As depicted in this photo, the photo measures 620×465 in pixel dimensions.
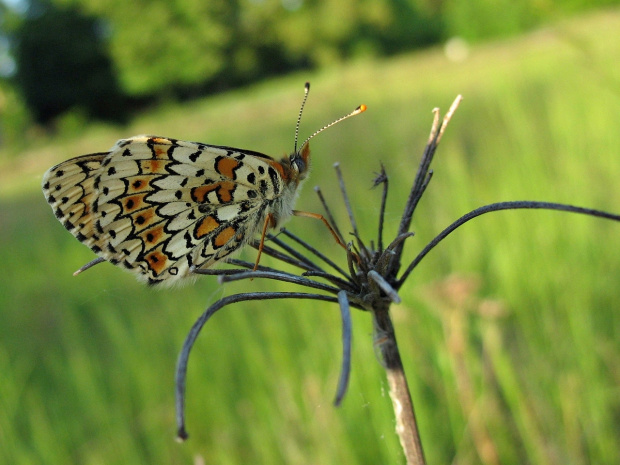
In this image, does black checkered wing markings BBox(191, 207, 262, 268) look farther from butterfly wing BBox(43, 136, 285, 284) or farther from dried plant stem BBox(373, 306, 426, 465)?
dried plant stem BBox(373, 306, 426, 465)

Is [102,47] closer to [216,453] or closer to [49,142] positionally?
[49,142]

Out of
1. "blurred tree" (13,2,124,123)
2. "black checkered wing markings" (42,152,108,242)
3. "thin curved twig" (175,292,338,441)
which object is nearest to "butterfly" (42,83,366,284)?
"black checkered wing markings" (42,152,108,242)

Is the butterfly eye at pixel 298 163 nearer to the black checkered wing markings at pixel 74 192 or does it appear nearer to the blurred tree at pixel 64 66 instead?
the black checkered wing markings at pixel 74 192

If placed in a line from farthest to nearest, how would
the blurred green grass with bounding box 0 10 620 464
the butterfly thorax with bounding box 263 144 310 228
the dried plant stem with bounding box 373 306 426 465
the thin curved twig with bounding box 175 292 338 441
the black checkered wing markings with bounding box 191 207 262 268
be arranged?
the blurred green grass with bounding box 0 10 620 464
the butterfly thorax with bounding box 263 144 310 228
the black checkered wing markings with bounding box 191 207 262 268
the dried plant stem with bounding box 373 306 426 465
the thin curved twig with bounding box 175 292 338 441

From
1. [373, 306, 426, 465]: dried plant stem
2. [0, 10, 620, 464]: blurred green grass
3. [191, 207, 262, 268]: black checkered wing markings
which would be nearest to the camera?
[373, 306, 426, 465]: dried plant stem

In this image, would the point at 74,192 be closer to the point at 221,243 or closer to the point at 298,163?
the point at 221,243

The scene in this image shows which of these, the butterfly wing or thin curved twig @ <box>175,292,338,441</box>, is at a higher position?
thin curved twig @ <box>175,292,338,441</box>

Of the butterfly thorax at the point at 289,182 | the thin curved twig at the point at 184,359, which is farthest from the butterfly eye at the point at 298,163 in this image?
the thin curved twig at the point at 184,359
